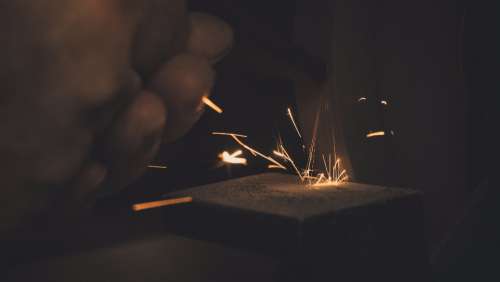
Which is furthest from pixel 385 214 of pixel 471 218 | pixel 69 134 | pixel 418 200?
pixel 69 134

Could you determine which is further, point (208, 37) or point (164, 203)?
point (164, 203)

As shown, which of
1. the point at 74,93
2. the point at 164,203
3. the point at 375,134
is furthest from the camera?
the point at 375,134

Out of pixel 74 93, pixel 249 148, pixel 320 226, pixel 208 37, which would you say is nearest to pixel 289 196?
pixel 320 226

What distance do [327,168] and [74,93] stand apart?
0.87 m

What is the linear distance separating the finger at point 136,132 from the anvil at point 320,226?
0.39 metres

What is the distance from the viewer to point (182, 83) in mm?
518

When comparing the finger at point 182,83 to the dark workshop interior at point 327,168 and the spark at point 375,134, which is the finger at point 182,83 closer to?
the dark workshop interior at point 327,168

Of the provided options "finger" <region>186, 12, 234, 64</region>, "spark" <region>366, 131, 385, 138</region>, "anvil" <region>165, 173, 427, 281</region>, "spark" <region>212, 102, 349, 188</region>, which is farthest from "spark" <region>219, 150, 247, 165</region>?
"finger" <region>186, 12, 234, 64</region>

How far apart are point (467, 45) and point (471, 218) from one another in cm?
38

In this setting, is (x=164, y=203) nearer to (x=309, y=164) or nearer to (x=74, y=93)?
(x=309, y=164)

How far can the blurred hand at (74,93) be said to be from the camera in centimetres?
39

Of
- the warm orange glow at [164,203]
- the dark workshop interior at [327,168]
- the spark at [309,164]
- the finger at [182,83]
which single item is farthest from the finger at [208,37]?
the spark at [309,164]

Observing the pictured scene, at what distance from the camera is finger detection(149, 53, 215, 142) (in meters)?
0.51

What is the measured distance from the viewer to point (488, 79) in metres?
1.19
